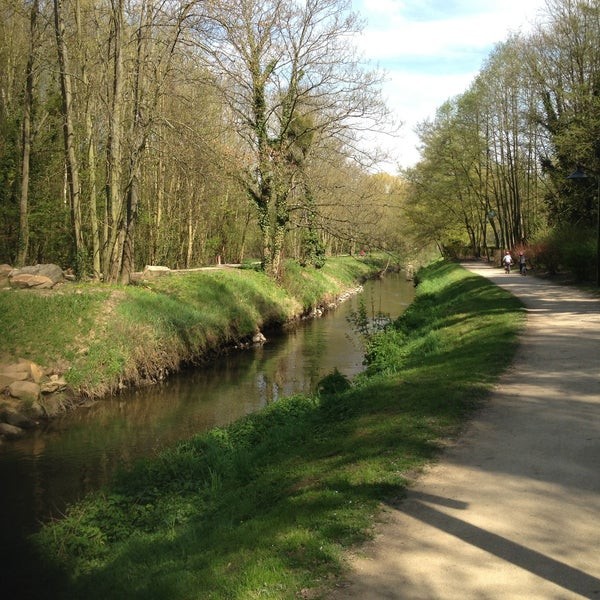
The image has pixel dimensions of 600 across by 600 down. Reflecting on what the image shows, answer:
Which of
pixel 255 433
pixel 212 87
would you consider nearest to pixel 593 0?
pixel 212 87

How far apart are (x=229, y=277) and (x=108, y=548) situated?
1748 centimetres

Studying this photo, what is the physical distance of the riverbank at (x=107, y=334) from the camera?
1308 cm

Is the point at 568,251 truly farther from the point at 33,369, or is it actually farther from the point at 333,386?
the point at 33,369

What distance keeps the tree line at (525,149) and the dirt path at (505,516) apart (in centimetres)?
1658

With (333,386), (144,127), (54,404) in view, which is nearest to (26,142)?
(144,127)

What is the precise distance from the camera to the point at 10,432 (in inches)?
443

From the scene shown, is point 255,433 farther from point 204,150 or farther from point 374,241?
point 204,150

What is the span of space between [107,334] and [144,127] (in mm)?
6430

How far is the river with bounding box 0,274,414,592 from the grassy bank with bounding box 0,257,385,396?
66 cm

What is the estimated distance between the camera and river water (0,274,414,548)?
28.6 feet

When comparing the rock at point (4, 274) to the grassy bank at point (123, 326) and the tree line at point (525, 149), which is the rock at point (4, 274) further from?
the tree line at point (525, 149)

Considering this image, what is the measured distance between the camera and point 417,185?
51.7m

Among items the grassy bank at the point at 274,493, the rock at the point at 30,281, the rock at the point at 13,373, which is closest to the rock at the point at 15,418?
the rock at the point at 13,373

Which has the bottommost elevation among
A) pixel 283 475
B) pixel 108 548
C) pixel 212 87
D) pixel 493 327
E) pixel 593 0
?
pixel 108 548
